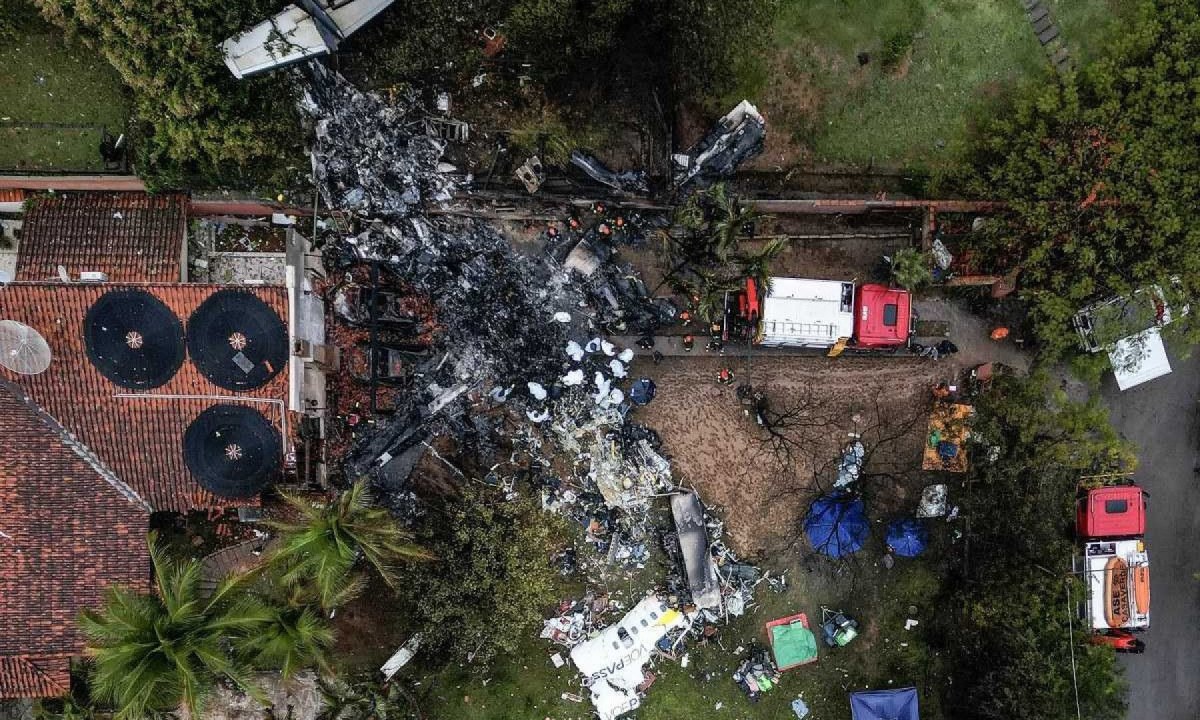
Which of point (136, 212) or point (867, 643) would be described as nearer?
point (136, 212)

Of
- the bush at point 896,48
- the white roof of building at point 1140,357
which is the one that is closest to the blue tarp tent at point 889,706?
the white roof of building at point 1140,357

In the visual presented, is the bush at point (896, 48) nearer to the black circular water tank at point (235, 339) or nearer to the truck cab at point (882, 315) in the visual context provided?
the truck cab at point (882, 315)

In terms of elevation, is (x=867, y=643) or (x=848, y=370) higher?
(x=848, y=370)

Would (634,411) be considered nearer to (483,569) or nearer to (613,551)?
(613,551)

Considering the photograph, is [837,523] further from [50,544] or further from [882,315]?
[50,544]

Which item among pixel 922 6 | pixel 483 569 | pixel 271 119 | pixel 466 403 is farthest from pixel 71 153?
A: pixel 922 6

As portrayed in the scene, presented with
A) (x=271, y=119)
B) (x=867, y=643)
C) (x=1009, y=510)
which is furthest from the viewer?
(x=867, y=643)

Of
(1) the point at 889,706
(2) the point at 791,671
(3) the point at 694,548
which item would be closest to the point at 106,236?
(3) the point at 694,548
